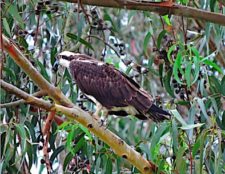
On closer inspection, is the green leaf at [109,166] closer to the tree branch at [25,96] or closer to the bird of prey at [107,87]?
the bird of prey at [107,87]

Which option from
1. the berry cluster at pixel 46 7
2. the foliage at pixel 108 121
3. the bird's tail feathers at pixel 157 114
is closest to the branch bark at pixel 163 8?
the foliage at pixel 108 121

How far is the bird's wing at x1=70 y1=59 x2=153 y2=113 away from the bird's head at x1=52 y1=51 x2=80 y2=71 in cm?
2

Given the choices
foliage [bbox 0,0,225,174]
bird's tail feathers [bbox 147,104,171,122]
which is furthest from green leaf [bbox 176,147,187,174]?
bird's tail feathers [bbox 147,104,171,122]

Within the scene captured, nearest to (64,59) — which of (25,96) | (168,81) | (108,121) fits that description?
(108,121)

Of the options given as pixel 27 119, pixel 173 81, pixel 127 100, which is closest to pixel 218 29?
pixel 173 81

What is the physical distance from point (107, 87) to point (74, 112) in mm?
732

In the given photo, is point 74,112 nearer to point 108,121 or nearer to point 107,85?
point 108,121

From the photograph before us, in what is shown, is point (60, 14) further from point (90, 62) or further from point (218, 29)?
point (218, 29)

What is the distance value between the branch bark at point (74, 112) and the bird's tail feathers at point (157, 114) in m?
0.19

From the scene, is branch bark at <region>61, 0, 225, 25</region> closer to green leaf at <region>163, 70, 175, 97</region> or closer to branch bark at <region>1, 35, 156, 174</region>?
branch bark at <region>1, 35, 156, 174</region>

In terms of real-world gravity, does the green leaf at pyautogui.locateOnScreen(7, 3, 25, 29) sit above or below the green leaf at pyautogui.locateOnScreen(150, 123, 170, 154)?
above

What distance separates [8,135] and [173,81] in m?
0.72

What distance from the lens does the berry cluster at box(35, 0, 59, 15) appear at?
245 centimetres

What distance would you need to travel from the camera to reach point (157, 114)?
2.22 metres
